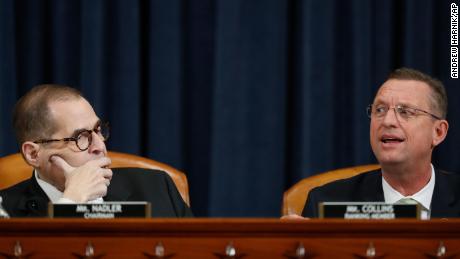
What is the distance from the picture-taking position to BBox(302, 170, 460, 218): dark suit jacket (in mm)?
2625

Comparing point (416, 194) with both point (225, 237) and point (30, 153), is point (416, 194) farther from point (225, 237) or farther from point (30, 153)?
point (30, 153)

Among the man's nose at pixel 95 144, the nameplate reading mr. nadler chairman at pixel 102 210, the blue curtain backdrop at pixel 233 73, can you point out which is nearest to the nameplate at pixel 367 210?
the nameplate reading mr. nadler chairman at pixel 102 210

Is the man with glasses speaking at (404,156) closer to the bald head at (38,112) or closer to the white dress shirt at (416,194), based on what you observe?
the white dress shirt at (416,194)

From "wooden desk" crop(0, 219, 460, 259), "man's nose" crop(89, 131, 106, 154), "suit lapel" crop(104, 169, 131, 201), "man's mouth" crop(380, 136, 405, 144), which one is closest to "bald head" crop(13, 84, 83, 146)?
"man's nose" crop(89, 131, 106, 154)

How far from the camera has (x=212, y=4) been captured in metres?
3.55

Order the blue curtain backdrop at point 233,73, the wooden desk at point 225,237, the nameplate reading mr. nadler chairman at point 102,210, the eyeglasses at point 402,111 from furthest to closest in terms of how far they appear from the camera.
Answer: the blue curtain backdrop at point 233,73, the eyeglasses at point 402,111, the nameplate reading mr. nadler chairman at point 102,210, the wooden desk at point 225,237

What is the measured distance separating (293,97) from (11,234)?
6.50ft

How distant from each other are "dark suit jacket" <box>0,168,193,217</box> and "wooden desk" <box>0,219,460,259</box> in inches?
34.4

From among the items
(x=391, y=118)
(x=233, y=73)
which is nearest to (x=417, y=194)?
(x=391, y=118)

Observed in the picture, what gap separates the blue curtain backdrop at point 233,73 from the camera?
11.3 feet

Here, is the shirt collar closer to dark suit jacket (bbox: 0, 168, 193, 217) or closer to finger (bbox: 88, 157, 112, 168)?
dark suit jacket (bbox: 0, 168, 193, 217)

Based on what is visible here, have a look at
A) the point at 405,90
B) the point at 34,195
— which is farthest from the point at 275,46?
the point at 34,195

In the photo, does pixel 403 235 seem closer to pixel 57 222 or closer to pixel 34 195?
pixel 57 222

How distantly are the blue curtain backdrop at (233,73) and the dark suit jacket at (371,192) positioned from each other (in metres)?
0.71
